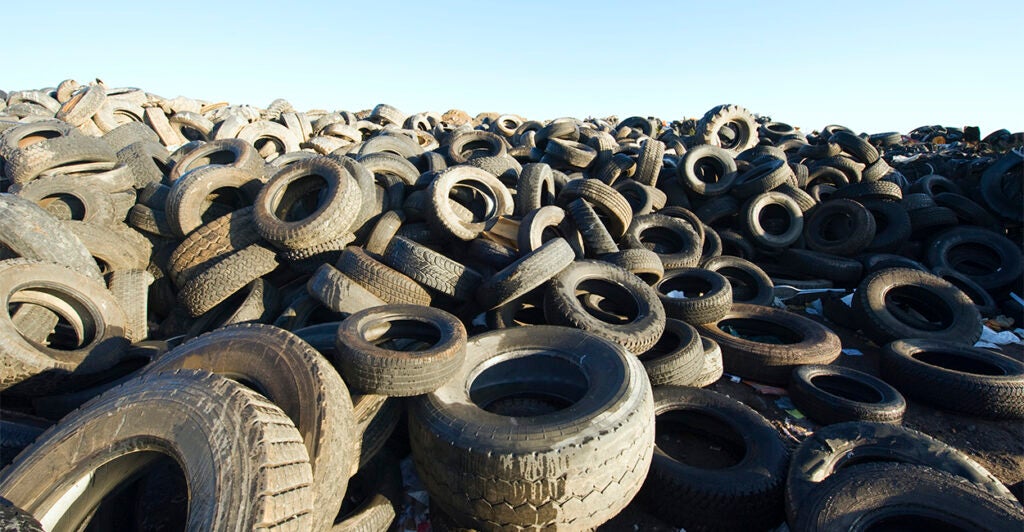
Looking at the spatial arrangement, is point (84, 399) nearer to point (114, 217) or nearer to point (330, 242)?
point (330, 242)

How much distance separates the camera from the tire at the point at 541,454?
2631mm

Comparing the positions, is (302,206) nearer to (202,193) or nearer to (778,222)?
(202,193)

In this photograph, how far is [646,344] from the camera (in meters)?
4.35

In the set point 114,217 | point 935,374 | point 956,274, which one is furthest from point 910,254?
point 114,217

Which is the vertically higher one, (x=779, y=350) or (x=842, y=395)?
(x=779, y=350)

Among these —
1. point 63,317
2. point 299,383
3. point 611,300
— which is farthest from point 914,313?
point 63,317

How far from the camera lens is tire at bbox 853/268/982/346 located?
5.71 metres

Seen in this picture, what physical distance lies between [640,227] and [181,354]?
594 cm

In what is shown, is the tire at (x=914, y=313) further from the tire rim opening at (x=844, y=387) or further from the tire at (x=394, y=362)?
the tire at (x=394, y=362)

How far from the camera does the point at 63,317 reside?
13.4 feet

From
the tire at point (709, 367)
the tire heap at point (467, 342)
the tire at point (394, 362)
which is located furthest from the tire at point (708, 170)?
the tire at point (394, 362)

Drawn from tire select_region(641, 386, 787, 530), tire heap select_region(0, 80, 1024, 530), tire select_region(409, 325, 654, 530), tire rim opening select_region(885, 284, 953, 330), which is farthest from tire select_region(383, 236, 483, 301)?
tire rim opening select_region(885, 284, 953, 330)

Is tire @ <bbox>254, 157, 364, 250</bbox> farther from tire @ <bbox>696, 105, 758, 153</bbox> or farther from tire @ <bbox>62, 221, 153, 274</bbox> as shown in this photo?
tire @ <bbox>696, 105, 758, 153</bbox>

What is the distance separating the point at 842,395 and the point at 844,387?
3.4 inches
